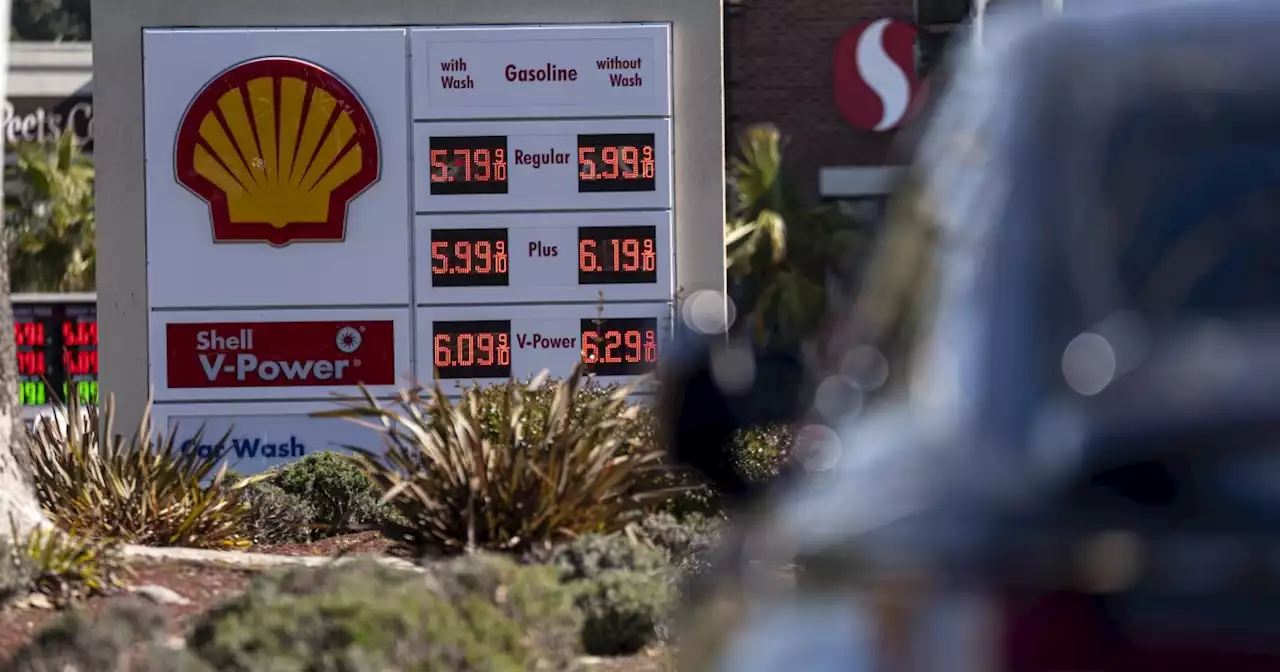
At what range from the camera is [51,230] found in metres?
36.0

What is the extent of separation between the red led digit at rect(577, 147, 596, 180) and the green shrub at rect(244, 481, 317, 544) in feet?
12.8

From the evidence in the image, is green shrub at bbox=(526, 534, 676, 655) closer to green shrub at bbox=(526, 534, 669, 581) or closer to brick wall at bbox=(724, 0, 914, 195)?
green shrub at bbox=(526, 534, 669, 581)

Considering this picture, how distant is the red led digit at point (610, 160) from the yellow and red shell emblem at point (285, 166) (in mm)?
1975

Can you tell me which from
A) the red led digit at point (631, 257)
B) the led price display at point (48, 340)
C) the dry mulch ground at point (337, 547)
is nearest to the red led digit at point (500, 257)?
the red led digit at point (631, 257)

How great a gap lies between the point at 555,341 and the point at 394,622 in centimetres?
976

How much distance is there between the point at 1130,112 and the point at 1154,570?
661 mm

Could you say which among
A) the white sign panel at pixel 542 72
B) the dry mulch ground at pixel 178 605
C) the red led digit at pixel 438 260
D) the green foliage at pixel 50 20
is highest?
the green foliage at pixel 50 20

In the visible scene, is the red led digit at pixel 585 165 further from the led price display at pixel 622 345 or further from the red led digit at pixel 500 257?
the led price display at pixel 622 345

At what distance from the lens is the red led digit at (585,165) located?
48.1 feet

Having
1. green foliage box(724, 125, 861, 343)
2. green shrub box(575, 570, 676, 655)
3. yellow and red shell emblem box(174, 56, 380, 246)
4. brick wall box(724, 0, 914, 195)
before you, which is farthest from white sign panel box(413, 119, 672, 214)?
brick wall box(724, 0, 914, 195)

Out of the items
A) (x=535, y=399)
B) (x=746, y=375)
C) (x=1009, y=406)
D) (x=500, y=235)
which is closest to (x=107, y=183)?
(x=500, y=235)

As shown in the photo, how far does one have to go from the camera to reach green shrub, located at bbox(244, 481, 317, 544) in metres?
11.2

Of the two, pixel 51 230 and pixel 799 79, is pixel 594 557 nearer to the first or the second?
pixel 51 230

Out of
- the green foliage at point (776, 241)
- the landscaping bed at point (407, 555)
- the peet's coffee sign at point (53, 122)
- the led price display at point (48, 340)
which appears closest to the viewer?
the landscaping bed at point (407, 555)
